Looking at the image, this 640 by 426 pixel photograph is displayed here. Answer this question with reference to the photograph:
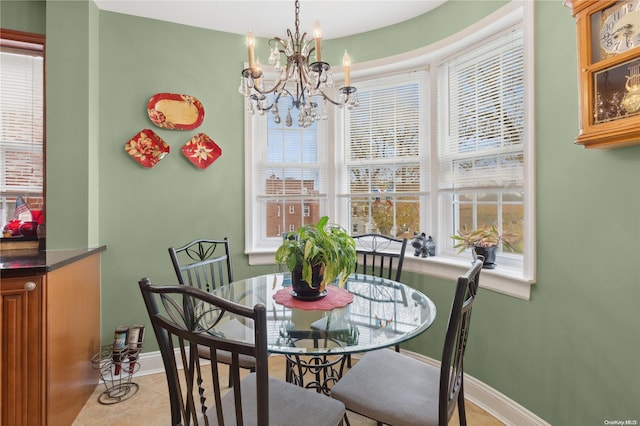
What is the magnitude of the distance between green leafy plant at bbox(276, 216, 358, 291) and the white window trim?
1.01 meters

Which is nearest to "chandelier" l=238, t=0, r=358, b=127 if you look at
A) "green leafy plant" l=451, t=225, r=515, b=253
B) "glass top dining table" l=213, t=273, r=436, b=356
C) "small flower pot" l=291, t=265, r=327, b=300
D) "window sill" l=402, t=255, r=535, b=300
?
"small flower pot" l=291, t=265, r=327, b=300

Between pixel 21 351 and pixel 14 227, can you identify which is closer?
pixel 21 351

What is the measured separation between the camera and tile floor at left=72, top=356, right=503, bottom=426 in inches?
73.4

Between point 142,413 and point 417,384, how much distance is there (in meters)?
1.76

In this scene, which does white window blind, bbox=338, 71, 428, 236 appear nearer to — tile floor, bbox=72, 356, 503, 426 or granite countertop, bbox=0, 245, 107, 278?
tile floor, bbox=72, 356, 503, 426

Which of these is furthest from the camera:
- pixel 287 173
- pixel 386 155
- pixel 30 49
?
pixel 287 173

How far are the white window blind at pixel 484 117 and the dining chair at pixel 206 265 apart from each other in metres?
1.82

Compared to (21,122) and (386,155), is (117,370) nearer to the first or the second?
(21,122)

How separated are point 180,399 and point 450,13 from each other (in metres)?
2.82

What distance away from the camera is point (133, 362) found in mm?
2189

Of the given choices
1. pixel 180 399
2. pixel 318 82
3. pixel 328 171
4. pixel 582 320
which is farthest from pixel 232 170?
pixel 582 320

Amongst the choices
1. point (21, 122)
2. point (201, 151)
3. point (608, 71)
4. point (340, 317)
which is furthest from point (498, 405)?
point (21, 122)

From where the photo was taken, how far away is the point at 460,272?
2.12 meters

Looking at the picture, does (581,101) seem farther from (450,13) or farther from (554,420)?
(554,420)
